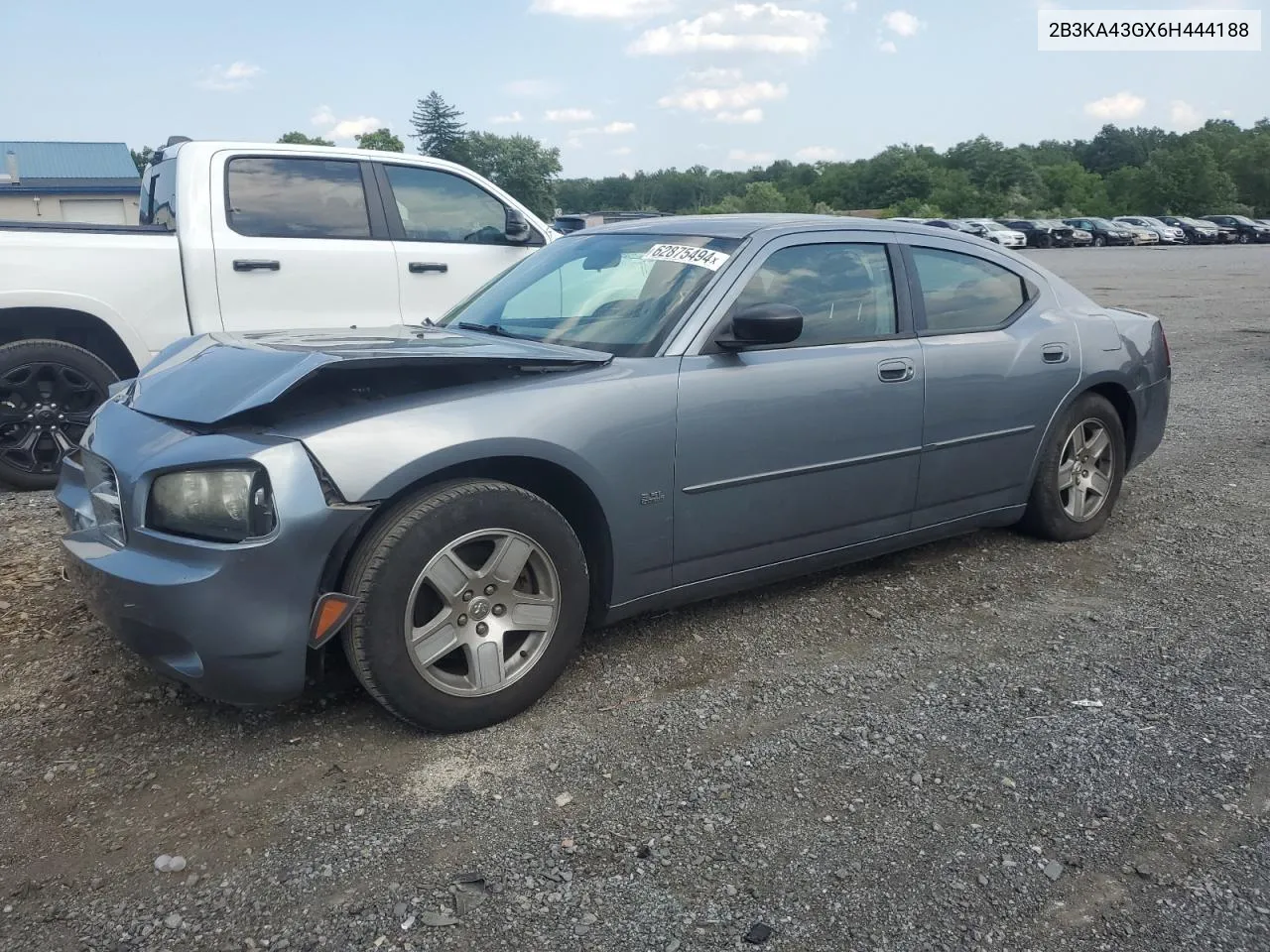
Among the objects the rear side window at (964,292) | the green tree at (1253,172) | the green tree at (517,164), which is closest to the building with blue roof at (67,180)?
the green tree at (517,164)

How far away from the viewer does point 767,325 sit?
3.40 metres

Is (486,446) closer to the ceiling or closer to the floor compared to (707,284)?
closer to the floor

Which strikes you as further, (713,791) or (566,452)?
(566,452)

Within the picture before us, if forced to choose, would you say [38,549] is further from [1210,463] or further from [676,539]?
[1210,463]

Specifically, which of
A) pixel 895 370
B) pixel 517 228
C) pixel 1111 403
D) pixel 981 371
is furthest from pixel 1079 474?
pixel 517 228

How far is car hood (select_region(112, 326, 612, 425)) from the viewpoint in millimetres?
2814

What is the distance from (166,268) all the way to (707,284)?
354 centimetres

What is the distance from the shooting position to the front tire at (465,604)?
2.81 m

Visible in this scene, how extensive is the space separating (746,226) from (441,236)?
3.27 m

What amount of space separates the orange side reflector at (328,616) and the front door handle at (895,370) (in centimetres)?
221

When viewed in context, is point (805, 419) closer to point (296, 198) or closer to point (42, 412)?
point (296, 198)

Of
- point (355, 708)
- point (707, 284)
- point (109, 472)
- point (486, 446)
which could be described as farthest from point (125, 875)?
point (707, 284)

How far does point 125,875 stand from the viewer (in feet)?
7.86

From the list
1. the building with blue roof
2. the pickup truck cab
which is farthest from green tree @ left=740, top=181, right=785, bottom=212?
the pickup truck cab
